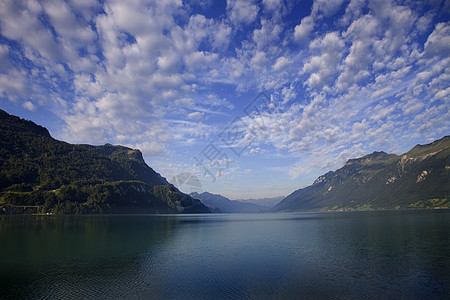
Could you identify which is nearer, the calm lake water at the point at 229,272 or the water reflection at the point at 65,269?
the calm lake water at the point at 229,272

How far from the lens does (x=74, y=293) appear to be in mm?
29875

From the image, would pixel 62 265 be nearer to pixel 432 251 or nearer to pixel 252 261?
pixel 252 261

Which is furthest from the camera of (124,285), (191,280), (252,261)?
(252,261)

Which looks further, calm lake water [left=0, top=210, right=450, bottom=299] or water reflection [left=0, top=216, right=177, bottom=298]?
water reflection [left=0, top=216, right=177, bottom=298]

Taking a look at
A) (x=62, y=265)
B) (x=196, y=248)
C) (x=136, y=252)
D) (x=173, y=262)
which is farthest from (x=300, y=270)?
(x=62, y=265)

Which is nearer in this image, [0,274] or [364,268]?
[0,274]

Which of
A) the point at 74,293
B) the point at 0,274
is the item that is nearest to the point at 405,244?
the point at 74,293

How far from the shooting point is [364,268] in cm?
3956

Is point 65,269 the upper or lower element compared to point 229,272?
upper

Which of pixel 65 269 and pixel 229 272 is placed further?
pixel 65 269

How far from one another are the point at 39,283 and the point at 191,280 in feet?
67.3

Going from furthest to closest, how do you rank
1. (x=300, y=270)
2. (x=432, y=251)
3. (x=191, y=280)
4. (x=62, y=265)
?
1. (x=432, y=251)
2. (x=62, y=265)
3. (x=300, y=270)
4. (x=191, y=280)

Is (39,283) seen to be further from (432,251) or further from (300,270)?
(432,251)

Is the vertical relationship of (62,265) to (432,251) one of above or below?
above
